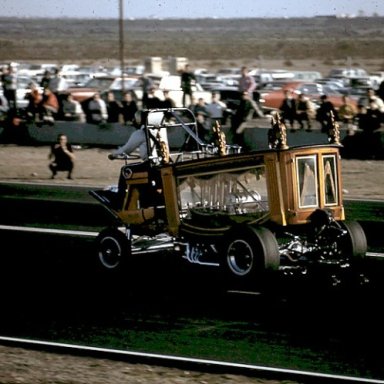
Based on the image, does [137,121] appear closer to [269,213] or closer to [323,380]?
[269,213]

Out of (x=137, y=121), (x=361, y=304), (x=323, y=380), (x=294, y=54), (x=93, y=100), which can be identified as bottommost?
(x=323, y=380)

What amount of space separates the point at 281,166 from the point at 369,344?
2.87 metres

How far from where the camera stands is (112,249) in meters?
13.0

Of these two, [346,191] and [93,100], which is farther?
[93,100]

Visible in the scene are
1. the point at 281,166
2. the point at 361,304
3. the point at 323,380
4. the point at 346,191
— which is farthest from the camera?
the point at 346,191

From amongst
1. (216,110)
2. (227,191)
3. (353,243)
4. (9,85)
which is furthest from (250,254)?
(9,85)

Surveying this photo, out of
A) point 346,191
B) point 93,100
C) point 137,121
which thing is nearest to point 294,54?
point 93,100

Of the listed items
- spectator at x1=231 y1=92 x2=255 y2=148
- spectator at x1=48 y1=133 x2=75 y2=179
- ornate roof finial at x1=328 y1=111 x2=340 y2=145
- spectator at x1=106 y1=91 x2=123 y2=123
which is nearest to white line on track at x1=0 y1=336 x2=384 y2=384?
ornate roof finial at x1=328 y1=111 x2=340 y2=145

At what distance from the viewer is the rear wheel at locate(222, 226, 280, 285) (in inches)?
A: 443

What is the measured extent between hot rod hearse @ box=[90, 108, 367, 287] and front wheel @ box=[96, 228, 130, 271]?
0.04 ft

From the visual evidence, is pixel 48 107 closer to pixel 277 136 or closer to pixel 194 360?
pixel 277 136

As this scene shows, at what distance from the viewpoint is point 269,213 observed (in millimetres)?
11688

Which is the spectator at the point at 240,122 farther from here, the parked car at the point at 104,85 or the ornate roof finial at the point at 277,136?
the parked car at the point at 104,85

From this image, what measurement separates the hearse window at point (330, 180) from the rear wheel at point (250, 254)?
3.16 ft
